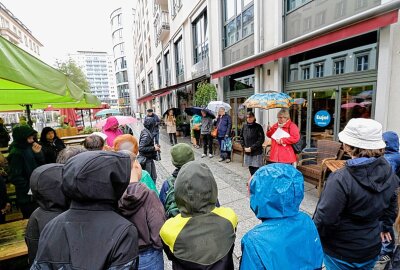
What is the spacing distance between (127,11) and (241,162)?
61095 mm

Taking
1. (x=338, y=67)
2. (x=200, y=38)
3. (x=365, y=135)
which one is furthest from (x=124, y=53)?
(x=365, y=135)

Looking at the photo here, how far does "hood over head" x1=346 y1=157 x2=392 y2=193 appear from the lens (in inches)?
64.1

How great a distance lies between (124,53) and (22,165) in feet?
203

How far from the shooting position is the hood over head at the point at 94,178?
1078 mm

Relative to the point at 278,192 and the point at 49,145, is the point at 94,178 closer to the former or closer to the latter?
the point at 278,192

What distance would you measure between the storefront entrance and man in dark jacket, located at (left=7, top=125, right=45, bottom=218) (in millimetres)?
6309

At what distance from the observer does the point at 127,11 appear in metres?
55.7

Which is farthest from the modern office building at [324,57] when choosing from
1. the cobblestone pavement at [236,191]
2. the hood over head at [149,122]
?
the hood over head at [149,122]

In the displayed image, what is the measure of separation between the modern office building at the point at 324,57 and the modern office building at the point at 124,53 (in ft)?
163

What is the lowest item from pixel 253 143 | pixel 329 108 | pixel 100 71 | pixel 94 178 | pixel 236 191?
pixel 236 191

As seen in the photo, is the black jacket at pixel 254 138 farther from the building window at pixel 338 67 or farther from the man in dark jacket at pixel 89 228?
the man in dark jacket at pixel 89 228

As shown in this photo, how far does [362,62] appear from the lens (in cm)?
478

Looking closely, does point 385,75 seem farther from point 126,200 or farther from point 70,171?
point 70,171

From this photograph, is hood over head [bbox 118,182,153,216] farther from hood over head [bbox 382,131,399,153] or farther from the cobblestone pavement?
hood over head [bbox 382,131,399,153]
